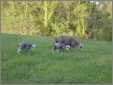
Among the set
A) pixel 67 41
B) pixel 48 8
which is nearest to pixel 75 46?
pixel 67 41

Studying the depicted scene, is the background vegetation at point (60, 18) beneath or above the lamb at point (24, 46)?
above

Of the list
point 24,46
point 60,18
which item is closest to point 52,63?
point 24,46

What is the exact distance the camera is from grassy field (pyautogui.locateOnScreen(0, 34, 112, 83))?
179 inches

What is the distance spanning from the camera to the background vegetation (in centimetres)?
453

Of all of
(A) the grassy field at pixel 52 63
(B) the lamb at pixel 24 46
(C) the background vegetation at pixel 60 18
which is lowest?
(A) the grassy field at pixel 52 63

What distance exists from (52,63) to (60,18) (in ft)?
1.19

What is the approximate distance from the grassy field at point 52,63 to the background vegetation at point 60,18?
72mm

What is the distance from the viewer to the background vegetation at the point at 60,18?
178 inches

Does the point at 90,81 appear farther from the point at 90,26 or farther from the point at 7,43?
the point at 7,43

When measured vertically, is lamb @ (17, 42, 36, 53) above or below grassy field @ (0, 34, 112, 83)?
above

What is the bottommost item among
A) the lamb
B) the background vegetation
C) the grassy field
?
the grassy field

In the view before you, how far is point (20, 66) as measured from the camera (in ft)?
14.9

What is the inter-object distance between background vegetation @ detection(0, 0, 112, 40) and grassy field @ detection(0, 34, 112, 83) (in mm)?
72

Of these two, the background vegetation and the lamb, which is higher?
the background vegetation
